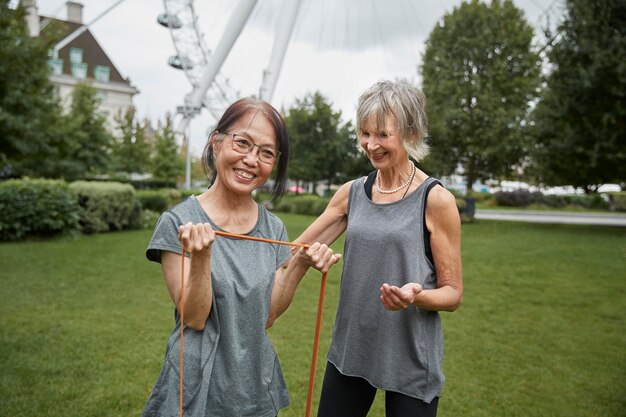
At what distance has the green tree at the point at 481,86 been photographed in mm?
28906

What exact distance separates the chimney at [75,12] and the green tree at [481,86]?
1644 inches

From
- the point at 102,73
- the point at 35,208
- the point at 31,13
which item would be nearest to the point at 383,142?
the point at 35,208

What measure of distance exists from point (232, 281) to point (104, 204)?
13.5 metres

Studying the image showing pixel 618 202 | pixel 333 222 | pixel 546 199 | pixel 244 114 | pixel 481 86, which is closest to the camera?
pixel 244 114

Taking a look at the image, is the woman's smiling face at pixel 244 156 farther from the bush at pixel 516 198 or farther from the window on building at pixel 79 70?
the window on building at pixel 79 70

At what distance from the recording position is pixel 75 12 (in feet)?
184

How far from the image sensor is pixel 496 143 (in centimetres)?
2858

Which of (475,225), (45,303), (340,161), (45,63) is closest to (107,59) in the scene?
(340,161)

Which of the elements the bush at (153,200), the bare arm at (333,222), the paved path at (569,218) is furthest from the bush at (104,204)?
the paved path at (569,218)

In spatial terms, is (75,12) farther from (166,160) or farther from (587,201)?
(587,201)

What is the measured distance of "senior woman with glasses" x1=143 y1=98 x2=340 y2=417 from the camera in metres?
1.76

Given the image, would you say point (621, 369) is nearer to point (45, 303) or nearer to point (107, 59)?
point (45, 303)

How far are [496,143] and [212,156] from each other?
28550 millimetres

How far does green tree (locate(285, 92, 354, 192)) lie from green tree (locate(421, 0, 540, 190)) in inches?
194
